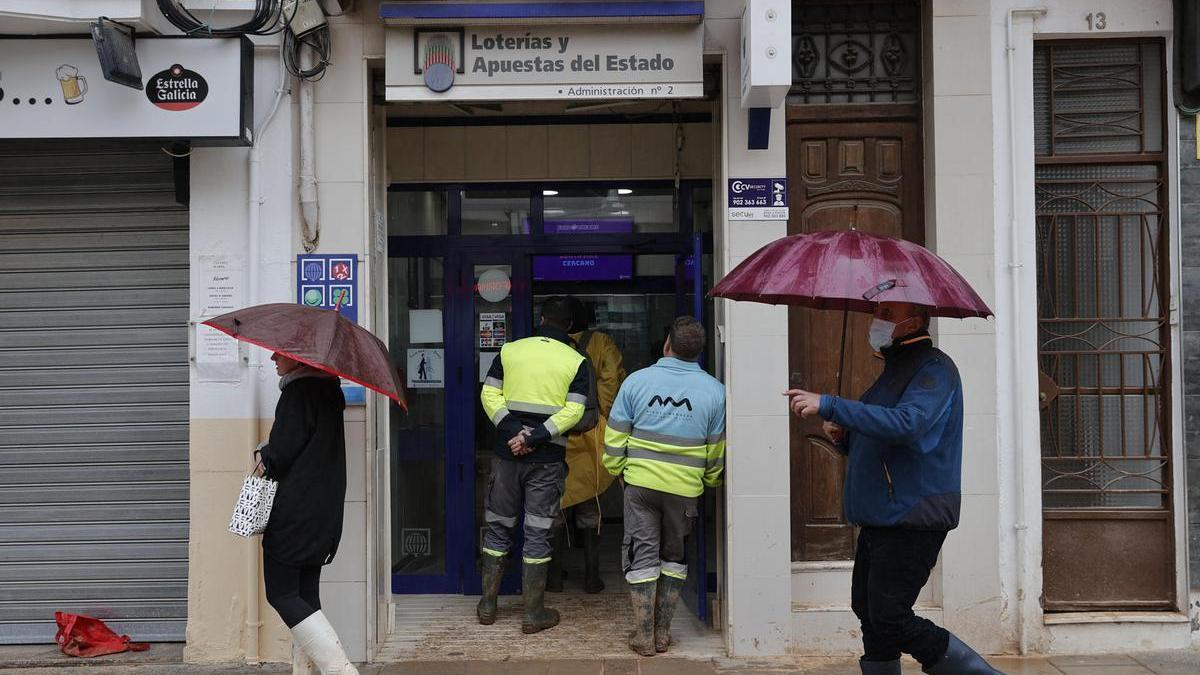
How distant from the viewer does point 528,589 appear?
6.34 metres

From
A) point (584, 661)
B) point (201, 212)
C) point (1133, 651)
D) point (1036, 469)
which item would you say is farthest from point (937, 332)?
point (201, 212)

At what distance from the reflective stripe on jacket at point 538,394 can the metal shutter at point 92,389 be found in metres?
1.86

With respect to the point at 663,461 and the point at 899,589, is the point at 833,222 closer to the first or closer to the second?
the point at 663,461

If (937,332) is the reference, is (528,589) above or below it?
below

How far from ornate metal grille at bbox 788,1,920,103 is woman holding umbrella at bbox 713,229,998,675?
224 centimetres

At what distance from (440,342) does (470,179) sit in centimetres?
118

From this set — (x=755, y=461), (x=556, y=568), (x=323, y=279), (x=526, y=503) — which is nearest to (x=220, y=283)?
(x=323, y=279)

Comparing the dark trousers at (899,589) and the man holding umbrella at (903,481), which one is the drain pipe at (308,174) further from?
the dark trousers at (899,589)

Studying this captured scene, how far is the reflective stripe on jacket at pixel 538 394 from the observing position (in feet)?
20.7

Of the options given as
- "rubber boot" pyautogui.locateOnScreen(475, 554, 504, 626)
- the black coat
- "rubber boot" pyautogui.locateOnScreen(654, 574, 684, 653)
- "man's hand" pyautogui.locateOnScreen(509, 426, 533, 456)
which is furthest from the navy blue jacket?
"rubber boot" pyautogui.locateOnScreen(475, 554, 504, 626)

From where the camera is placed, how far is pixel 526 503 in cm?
644

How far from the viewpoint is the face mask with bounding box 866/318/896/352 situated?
4426 millimetres

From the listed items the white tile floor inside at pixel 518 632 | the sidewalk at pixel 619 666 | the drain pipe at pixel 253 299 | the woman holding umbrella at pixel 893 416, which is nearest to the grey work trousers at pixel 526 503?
the white tile floor inside at pixel 518 632

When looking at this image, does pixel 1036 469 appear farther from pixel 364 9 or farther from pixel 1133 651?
pixel 364 9
